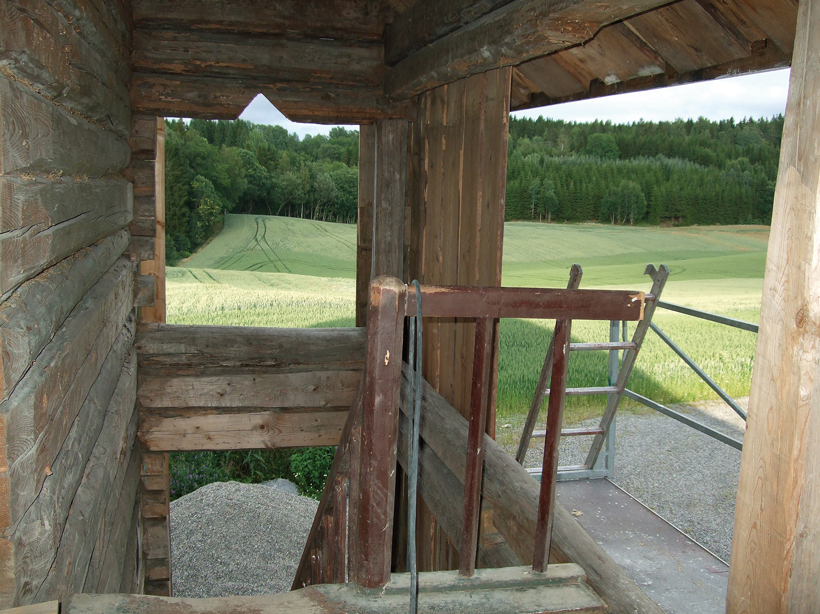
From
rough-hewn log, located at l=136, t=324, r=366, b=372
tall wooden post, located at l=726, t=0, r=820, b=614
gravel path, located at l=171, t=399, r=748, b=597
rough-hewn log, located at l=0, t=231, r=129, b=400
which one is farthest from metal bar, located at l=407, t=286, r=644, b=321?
gravel path, located at l=171, t=399, r=748, b=597

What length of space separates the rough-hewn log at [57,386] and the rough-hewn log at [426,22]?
6.27 ft

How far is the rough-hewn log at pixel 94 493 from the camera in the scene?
67.3 inches

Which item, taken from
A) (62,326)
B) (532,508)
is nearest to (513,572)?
(532,508)

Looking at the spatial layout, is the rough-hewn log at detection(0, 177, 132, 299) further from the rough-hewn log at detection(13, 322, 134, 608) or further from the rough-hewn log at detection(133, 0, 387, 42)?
the rough-hewn log at detection(133, 0, 387, 42)

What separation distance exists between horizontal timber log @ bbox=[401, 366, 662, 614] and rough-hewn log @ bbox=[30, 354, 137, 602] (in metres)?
1.34

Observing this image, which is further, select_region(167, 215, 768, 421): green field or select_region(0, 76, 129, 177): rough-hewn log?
select_region(167, 215, 768, 421): green field

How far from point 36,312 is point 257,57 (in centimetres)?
271

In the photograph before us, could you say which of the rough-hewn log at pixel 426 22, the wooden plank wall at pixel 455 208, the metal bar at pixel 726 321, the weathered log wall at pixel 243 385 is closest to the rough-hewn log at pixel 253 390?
the weathered log wall at pixel 243 385

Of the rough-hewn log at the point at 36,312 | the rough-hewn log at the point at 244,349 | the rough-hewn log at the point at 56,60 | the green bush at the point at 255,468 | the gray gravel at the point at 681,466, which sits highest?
the rough-hewn log at the point at 56,60

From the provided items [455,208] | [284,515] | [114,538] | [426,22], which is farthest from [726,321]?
[284,515]

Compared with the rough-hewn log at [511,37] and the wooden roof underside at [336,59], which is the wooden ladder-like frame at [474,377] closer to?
the rough-hewn log at [511,37]

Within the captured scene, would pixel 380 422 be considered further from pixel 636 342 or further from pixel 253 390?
pixel 636 342

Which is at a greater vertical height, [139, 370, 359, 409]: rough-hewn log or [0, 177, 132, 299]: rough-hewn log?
[0, 177, 132, 299]: rough-hewn log

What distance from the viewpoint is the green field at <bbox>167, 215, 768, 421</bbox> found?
34.8 feet
